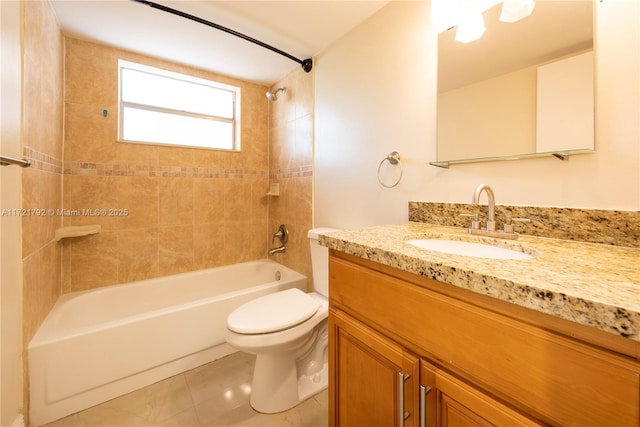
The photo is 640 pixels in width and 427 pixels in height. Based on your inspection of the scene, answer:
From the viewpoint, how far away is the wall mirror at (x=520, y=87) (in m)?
0.83

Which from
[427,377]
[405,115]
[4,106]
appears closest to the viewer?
[427,377]

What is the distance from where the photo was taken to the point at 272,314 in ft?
4.32

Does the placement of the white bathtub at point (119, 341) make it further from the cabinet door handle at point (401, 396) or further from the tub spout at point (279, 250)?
the cabinet door handle at point (401, 396)

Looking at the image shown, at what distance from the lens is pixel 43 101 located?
1.38m

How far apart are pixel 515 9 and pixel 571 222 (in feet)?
2.67

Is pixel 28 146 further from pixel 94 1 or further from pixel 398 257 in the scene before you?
pixel 398 257

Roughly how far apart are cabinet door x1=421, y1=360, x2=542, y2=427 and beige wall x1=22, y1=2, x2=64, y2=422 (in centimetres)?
169

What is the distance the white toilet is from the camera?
1200 millimetres

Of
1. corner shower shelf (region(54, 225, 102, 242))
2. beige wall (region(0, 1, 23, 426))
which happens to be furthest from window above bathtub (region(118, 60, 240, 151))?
beige wall (region(0, 1, 23, 426))

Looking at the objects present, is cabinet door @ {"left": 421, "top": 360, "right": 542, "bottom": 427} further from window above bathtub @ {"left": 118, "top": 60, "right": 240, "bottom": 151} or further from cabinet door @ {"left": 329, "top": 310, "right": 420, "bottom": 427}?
window above bathtub @ {"left": 118, "top": 60, "right": 240, "bottom": 151}

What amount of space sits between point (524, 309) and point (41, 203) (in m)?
2.08

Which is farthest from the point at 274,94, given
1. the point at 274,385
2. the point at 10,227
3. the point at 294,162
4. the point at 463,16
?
the point at 274,385

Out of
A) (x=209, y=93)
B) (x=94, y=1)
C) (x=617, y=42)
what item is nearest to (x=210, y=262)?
(x=209, y=93)

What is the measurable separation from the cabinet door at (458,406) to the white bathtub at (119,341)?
1449 mm
